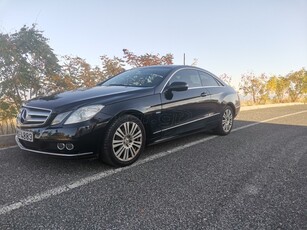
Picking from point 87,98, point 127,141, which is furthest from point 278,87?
point 87,98

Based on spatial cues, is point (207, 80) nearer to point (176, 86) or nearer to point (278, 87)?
point (176, 86)

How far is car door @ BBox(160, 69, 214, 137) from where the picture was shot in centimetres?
417

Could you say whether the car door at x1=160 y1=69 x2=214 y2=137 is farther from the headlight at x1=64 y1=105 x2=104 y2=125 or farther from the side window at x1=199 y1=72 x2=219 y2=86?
the headlight at x1=64 y1=105 x2=104 y2=125

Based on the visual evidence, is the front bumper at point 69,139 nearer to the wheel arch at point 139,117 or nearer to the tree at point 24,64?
the wheel arch at point 139,117

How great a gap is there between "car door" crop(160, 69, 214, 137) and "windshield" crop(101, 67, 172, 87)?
0.62 ft

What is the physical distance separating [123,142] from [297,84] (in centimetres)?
2046

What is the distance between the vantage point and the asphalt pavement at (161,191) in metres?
2.28

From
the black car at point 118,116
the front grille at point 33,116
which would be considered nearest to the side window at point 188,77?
the black car at point 118,116

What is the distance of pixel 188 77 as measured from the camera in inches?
194

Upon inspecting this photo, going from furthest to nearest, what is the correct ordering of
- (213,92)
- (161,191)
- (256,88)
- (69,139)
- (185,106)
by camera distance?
(256,88) < (213,92) < (185,106) < (69,139) < (161,191)

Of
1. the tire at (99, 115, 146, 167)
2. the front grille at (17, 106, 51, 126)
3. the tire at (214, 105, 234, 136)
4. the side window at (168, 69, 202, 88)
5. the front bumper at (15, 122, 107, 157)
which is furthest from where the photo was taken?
the tire at (214, 105, 234, 136)

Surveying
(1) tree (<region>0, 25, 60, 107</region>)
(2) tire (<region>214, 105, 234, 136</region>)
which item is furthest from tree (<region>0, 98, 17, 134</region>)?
(2) tire (<region>214, 105, 234, 136</region>)

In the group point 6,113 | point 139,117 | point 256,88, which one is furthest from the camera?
point 256,88

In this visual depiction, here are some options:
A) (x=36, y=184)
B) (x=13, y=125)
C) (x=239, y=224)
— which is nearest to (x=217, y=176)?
(x=239, y=224)
